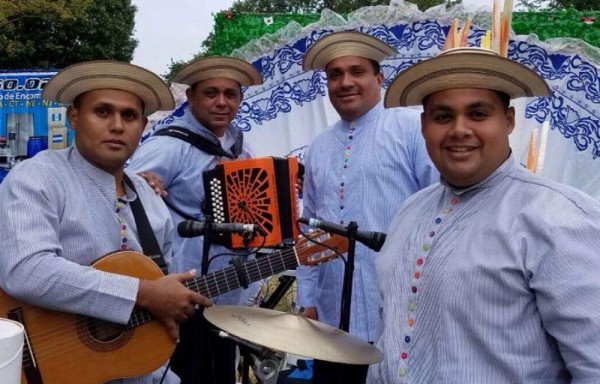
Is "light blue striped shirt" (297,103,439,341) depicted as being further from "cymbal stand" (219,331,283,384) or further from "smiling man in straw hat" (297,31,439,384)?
"cymbal stand" (219,331,283,384)

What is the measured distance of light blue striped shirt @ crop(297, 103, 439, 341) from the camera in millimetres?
3047

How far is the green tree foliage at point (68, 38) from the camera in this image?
19.2 meters

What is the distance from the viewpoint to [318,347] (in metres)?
2.10

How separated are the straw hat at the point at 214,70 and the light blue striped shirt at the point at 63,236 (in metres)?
1.25

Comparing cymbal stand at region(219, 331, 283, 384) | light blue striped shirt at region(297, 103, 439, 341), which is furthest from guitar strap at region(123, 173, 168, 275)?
light blue striped shirt at region(297, 103, 439, 341)

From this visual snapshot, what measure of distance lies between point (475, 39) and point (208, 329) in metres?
3.05

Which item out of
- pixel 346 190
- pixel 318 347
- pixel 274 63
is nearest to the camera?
pixel 318 347

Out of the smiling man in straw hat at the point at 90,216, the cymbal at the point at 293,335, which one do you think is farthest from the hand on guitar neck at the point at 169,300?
the cymbal at the point at 293,335

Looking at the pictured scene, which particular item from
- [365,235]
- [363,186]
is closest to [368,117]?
[363,186]

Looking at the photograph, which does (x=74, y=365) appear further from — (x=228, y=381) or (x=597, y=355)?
(x=597, y=355)

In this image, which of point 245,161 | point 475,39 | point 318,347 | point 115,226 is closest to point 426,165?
point 245,161

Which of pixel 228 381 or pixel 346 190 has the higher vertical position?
pixel 346 190

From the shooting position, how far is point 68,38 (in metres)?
21.2

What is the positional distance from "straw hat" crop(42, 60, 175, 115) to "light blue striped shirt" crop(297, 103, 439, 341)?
1.03 metres
